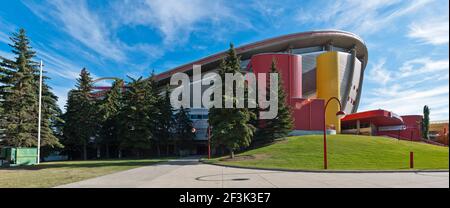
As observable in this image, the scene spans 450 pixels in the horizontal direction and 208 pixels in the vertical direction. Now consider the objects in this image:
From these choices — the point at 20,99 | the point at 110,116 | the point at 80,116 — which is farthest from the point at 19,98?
the point at 110,116

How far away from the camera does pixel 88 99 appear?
41.7 m

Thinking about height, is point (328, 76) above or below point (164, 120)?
above

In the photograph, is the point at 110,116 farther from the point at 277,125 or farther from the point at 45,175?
the point at 45,175

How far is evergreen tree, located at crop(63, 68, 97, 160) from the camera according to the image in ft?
132

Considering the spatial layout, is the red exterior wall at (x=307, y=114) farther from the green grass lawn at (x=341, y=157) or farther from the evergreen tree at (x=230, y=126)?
the evergreen tree at (x=230, y=126)

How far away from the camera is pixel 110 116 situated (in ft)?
144

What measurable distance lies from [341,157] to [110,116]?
111 feet

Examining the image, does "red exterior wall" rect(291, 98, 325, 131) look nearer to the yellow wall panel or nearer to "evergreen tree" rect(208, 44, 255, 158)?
the yellow wall panel

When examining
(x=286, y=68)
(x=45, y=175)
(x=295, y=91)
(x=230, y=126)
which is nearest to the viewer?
(x=45, y=175)

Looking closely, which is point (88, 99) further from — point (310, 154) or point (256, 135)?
point (310, 154)

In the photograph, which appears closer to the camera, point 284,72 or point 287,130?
point 287,130

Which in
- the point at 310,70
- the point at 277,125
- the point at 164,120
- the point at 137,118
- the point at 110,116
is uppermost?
the point at 310,70
